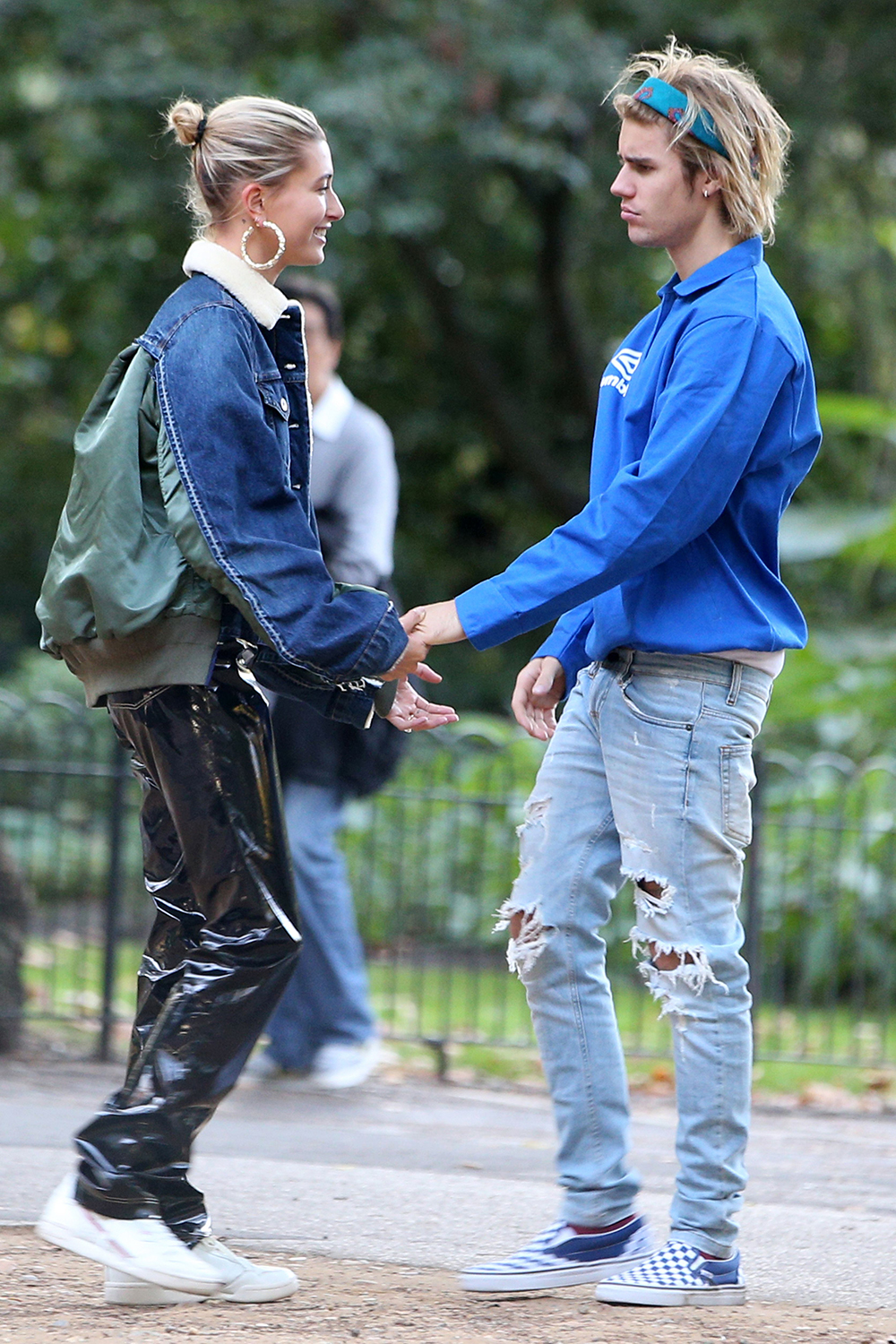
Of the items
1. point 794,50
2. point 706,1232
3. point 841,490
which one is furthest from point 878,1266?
point 841,490

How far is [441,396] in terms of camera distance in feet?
51.9

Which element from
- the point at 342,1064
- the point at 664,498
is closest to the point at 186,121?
the point at 664,498

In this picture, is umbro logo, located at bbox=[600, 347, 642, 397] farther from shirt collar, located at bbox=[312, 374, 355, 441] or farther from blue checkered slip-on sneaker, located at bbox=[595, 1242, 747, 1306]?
shirt collar, located at bbox=[312, 374, 355, 441]

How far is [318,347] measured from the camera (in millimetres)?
5188

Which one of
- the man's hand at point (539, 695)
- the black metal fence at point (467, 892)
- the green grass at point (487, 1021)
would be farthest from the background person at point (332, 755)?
Result: the man's hand at point (539, 695)

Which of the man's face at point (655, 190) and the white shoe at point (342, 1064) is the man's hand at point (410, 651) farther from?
the white shoe at point (342, 1064)

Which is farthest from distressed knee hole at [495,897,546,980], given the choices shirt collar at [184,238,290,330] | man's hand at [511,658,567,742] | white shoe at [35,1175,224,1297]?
shirt collar at [184,238,290,330]

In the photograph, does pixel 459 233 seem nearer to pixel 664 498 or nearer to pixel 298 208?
pixel 298 208

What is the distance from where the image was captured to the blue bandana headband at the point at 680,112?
293cm

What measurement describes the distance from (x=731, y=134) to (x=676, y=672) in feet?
3.16

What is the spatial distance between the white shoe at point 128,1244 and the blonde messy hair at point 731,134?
2.05 metres

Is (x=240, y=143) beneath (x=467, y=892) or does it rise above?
above

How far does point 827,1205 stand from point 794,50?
1010 cm

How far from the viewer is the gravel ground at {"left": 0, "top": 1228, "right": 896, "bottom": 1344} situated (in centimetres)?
270
